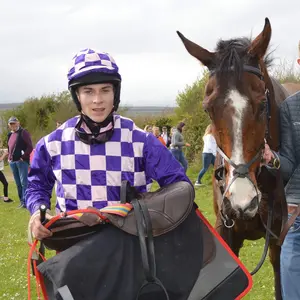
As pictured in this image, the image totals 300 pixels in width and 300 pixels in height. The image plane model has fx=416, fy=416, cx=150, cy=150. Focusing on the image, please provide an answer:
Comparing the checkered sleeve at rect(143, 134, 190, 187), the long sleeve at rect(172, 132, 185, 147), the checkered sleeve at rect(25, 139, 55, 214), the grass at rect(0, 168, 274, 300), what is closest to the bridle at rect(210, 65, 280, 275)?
the checkered sleeve at rect(143, 134, 190, 187)

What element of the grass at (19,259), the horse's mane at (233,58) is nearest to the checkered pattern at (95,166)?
the horse's mane at (233,58)

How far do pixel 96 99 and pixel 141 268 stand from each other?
89 cm

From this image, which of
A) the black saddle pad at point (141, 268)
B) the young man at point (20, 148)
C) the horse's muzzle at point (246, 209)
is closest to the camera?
the black saddle pad at point (141, 268)

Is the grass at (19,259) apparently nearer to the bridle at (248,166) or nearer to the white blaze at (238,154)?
the bridle at (248,166)

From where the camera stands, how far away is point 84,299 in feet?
5.79

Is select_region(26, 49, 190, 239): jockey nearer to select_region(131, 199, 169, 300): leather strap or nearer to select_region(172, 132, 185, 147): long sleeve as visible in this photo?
select_region(131, 199, 169, 300): leather strap

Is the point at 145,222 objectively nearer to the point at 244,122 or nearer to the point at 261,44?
the point at 244,122

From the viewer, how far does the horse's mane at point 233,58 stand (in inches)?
103

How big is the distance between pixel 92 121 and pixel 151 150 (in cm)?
35

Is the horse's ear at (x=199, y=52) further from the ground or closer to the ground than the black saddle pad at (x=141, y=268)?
further from the ground

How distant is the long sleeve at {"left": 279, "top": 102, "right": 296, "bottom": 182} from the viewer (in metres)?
2.61

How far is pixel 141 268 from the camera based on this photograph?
1842 millimetres

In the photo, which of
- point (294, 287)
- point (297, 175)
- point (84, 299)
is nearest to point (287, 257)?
point (294, 287)

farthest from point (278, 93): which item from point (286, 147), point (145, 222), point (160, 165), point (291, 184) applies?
point (145, 222)
